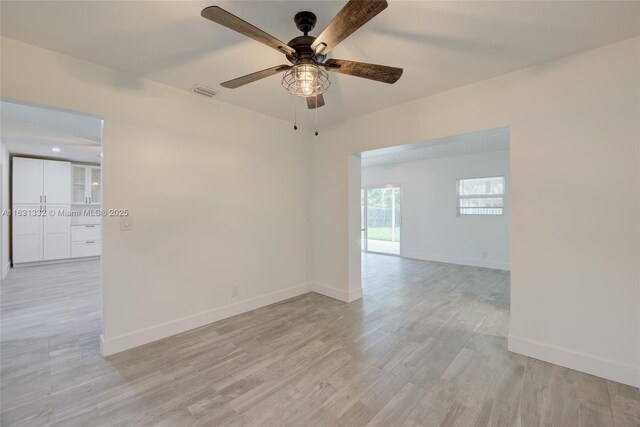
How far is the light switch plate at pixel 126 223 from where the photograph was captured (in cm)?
240

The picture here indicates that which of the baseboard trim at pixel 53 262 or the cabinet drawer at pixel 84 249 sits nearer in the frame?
the baseboard trim at pixel 53 262

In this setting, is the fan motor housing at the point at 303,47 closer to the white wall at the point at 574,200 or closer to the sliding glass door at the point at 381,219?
the white wall at the point at 574,200

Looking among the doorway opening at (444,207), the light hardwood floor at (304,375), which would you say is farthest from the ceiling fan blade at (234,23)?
the doorway opening at (444,207)

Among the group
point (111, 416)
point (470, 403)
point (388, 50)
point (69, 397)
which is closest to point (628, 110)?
point (388, 50)

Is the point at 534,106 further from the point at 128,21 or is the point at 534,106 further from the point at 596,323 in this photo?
the point at 128,21

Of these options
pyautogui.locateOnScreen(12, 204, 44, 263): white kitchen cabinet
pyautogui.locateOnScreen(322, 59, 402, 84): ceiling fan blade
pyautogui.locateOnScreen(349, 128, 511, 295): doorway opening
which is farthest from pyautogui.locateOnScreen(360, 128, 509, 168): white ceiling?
pyautogui.locateOnScreen(12, 204, 44, 263): white kitchen cabinet

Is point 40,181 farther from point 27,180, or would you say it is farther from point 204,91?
point 204,91

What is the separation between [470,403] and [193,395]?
6.23 feet

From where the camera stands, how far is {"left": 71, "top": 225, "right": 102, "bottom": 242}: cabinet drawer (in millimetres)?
6250

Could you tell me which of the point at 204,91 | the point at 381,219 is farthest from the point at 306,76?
the point at 381,219

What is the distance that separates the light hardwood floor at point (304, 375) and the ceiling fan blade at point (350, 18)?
2.24 meters

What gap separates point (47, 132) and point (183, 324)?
400cm

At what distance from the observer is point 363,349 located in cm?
241

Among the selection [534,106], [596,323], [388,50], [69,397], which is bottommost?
[69,397]
